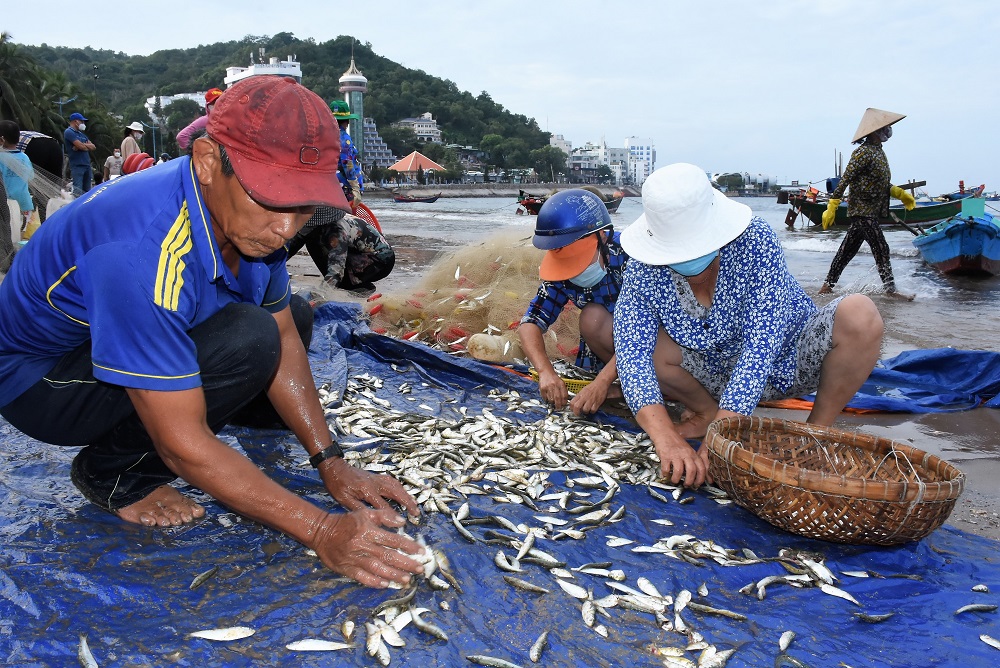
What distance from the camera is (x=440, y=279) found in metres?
5.97

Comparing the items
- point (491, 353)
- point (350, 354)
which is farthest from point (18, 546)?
point (491, 353)

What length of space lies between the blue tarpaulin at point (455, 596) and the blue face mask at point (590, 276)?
1.31m

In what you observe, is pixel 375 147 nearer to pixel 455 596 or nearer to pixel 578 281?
pixel 578 281

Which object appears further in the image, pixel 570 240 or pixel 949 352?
pixel 949 352

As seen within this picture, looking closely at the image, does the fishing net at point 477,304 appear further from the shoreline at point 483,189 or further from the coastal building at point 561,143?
the coastal building at point 561,143

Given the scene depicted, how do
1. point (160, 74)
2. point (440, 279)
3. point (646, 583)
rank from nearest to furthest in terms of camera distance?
1. point (646, 583)
2. point (440, 279)
3. point (160, 74)

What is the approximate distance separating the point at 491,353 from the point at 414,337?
849mm

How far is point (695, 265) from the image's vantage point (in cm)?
269

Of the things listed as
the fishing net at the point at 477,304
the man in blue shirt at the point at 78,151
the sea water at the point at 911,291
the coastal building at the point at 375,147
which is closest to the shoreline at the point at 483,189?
the coastal building at the point at 375,147

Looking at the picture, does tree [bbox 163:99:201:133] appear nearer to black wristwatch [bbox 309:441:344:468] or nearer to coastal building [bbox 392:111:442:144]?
coastal building [bbox 392:111:442:144]

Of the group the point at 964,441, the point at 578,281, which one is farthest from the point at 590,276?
the point at 964,441

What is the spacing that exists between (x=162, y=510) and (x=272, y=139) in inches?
50.1

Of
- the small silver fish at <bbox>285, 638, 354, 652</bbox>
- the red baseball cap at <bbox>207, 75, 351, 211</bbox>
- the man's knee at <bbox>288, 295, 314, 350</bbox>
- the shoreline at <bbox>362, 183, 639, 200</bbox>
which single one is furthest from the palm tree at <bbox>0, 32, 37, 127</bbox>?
the shoreline at <bbox>362, 183, 639, 200</bbox>

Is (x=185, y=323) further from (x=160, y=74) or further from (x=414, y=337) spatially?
(x=160, y=74)
